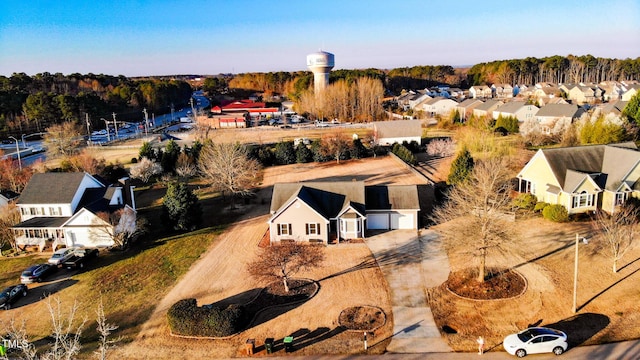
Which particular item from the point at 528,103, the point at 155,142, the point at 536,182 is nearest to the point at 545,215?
the point at 536,182

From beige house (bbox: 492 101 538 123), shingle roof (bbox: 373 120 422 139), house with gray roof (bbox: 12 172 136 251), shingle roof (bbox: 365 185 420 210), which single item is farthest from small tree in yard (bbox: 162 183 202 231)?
beige house (bbox: 492 101 538 123)

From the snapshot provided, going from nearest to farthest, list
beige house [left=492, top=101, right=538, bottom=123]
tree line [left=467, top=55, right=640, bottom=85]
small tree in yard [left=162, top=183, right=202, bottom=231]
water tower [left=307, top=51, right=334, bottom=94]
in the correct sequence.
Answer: small tree in yard [left=162, top=183, right=202, bottom=231] → beige house [left=492, top=101, right=538, bottom=123] → water tower [left=307, top=51, right=334, bottom=94] → tree line [left=467, top=55, right=640, bottom=85]

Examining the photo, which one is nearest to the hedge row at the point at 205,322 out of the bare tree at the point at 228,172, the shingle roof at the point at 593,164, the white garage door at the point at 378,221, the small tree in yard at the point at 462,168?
Result: the white garage door at the point at 378,221

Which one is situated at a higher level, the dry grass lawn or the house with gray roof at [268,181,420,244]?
the house with gray roof at [268,181,420,244]

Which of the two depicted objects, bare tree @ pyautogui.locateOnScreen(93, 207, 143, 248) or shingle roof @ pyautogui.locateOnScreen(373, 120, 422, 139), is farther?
shingle roof @ pyautogui.locateOnScreen(373, 120, 422, 139)

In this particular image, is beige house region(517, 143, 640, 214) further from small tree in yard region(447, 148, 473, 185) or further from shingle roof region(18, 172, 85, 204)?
shingle roof region(18, 172, 85, 204)

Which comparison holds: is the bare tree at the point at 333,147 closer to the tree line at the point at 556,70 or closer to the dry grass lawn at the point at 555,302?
the dry grass lawn at the point at 555,302

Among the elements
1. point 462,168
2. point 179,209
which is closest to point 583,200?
point 462,168
